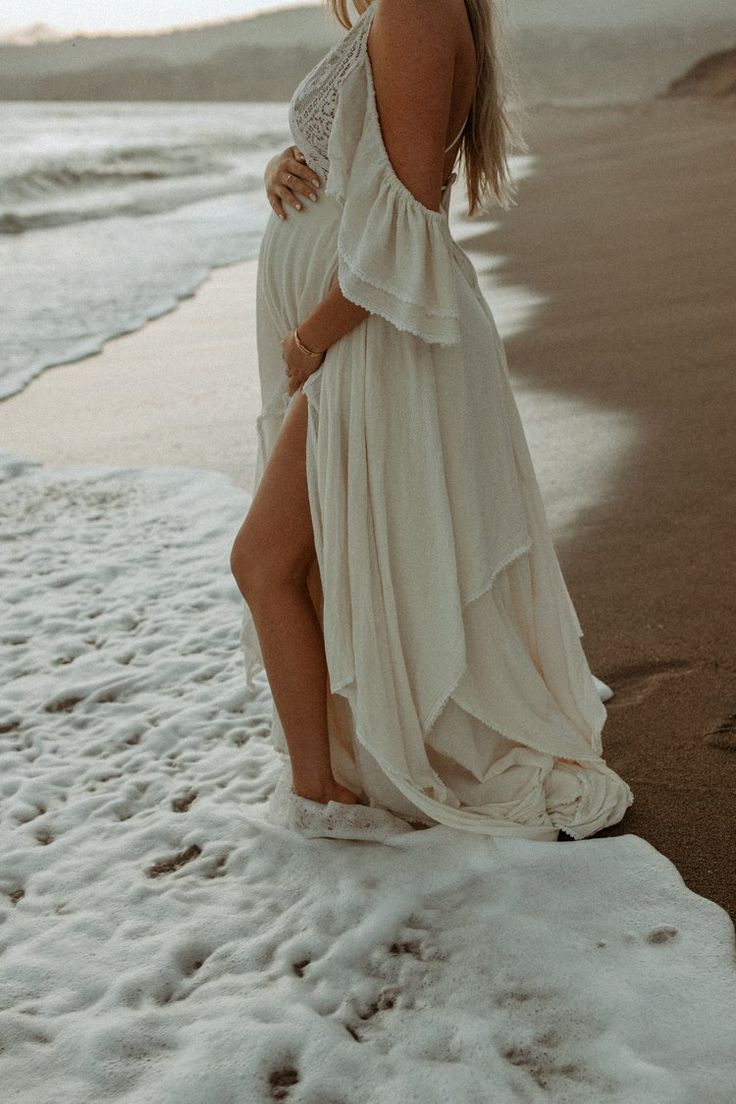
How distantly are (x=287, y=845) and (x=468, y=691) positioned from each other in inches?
22.8

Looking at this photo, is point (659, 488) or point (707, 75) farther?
point (707, 75)

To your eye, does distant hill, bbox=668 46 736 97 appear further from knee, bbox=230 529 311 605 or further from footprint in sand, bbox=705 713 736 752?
knee, bbox=230 529 311 605

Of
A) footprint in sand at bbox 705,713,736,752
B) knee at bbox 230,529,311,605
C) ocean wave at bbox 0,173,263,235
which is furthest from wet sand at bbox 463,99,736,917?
ocean wave at bbox 0,173,263,235

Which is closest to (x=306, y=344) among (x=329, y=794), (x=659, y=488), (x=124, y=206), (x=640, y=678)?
(x=329, y=794)

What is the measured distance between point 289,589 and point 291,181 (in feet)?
2.87

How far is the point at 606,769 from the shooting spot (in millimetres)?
2656

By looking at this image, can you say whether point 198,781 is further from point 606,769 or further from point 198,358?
point 198,358

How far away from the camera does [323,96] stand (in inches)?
92.0

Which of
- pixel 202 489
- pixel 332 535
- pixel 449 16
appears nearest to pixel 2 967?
pixel 332 535

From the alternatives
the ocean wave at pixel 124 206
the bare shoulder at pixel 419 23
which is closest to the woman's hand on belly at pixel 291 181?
the bare shoulder at pixel 419 23

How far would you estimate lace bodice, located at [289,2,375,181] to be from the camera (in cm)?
231

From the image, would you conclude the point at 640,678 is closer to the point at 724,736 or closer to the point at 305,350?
the point at 724,736

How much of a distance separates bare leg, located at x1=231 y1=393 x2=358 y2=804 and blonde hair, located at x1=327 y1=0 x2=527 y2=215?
61cm

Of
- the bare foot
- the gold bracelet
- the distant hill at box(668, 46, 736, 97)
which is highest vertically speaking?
the gold bracelet
